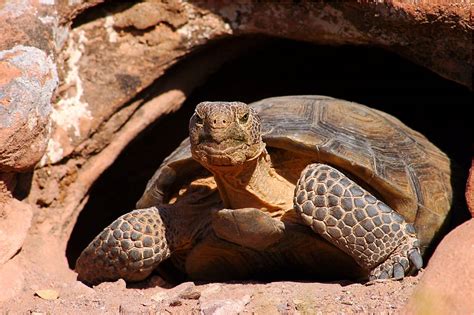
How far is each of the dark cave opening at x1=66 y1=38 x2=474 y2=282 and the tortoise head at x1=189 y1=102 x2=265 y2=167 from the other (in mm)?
2813

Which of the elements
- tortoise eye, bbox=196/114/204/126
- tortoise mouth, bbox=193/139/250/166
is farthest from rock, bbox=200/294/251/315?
tortoise eye, bbox=196/114/204/126

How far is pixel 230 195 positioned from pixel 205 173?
58cm

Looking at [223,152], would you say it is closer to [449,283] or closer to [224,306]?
[224,306]

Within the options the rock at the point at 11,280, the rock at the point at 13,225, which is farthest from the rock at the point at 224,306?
the rock at the point at 13,225

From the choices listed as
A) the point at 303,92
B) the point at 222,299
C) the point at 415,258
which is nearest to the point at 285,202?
the point at 415,258

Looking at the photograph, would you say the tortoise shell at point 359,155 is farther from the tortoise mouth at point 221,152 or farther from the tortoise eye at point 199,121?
the tortoise eye at point 199,121

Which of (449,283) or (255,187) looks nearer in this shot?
(449,283)

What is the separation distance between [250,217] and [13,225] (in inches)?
66.6

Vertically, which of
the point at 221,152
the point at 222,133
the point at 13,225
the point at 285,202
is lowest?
the point at 13,225

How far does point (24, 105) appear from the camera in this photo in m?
5.34

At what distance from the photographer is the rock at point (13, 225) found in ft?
18.2

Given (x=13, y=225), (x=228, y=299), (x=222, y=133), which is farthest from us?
(x=13, y=225)

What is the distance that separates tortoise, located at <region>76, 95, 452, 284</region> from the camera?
502 cm

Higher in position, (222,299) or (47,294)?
(222,299)
